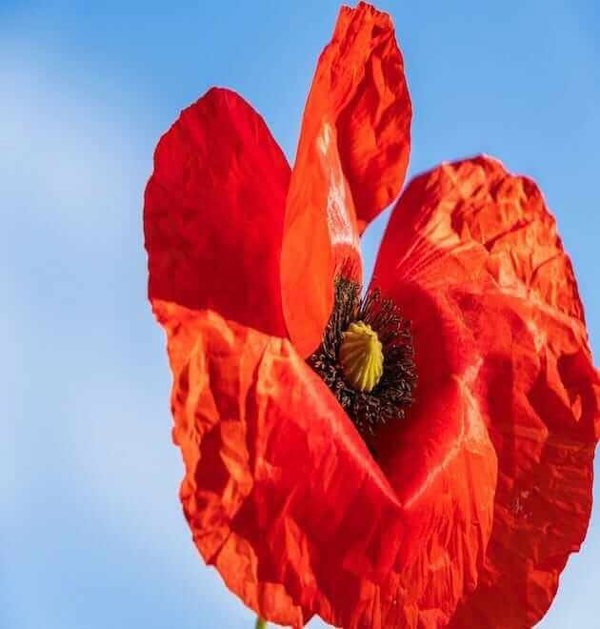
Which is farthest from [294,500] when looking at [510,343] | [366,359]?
[510,343]

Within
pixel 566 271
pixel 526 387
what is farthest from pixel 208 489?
pixel 566 271

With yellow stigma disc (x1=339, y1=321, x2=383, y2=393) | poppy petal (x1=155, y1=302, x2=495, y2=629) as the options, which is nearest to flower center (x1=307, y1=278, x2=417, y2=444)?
yellow stigma disc (x1=339, y1=321, x2=383, y2=393)

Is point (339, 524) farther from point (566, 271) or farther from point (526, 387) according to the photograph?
point (566, 271)

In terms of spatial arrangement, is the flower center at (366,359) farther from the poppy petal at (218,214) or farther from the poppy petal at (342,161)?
the poppy petal at (218,214)

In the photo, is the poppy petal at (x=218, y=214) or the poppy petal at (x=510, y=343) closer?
the poppy petal at (x=218, y=214)

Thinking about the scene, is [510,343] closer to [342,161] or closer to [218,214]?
[342,161]

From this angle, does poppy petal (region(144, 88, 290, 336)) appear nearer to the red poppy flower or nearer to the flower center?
the red poppy flower

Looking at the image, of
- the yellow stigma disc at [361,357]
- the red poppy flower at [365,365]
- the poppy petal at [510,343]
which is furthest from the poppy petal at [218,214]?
the poppy petal at [510,343]
